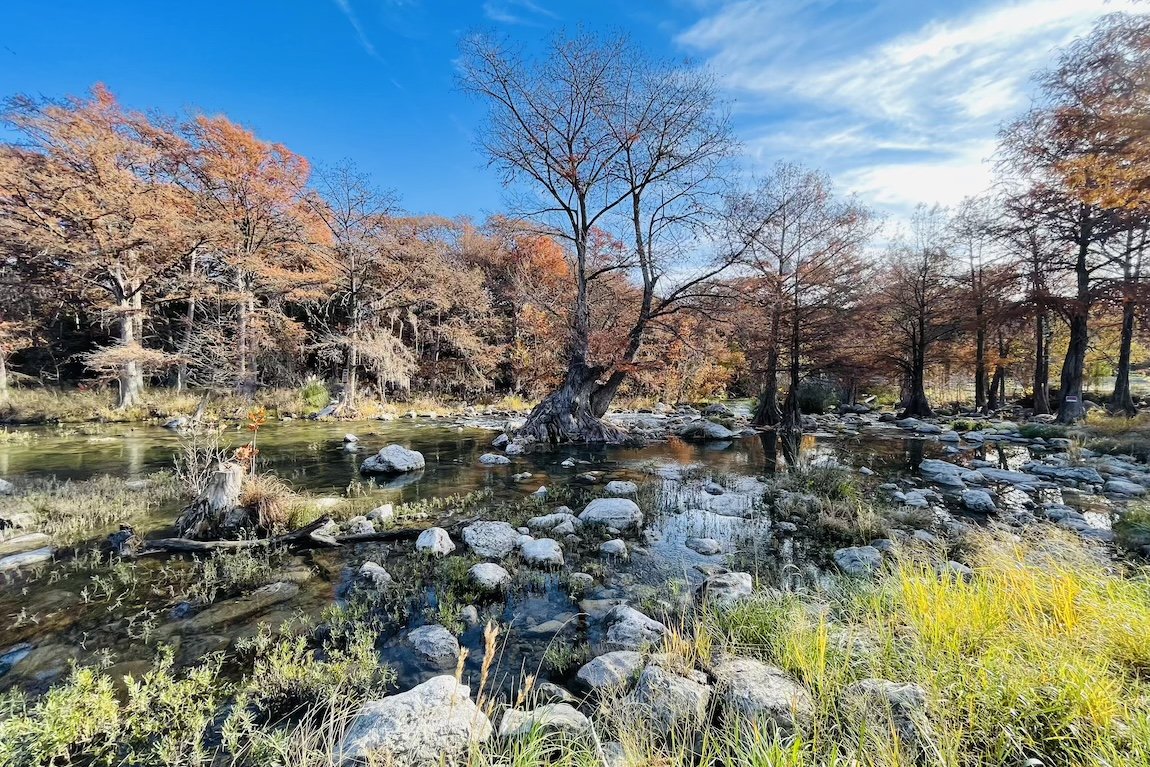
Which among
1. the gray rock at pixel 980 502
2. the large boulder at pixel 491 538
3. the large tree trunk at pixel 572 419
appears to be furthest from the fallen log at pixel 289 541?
the large tree trunk at pixel 572 419

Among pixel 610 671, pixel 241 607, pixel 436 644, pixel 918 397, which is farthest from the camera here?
pixel 918 397

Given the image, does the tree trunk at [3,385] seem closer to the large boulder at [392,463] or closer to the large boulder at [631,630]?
the large boulder at [392,463]

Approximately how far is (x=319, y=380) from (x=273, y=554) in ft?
65.9

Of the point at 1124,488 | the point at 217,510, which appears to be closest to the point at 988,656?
the point at 217,510

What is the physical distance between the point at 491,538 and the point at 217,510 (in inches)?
131

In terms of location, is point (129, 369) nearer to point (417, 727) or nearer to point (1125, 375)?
point (417, 727)

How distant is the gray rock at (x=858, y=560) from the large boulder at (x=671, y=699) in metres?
2.76

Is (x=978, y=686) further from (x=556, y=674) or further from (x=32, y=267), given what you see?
(x=32, y=267)

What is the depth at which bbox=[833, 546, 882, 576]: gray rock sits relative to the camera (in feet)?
15.1

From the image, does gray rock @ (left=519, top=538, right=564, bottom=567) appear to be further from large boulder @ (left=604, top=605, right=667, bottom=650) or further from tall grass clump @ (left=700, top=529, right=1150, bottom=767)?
tall grass clump @ (left=700, top=529, right=1150, bottom=767)

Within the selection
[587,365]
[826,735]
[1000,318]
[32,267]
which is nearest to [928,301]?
[1000,318]

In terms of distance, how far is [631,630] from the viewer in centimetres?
348

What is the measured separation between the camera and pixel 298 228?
23141 mm

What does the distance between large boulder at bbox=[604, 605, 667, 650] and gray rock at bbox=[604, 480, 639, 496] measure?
13.8 feet
